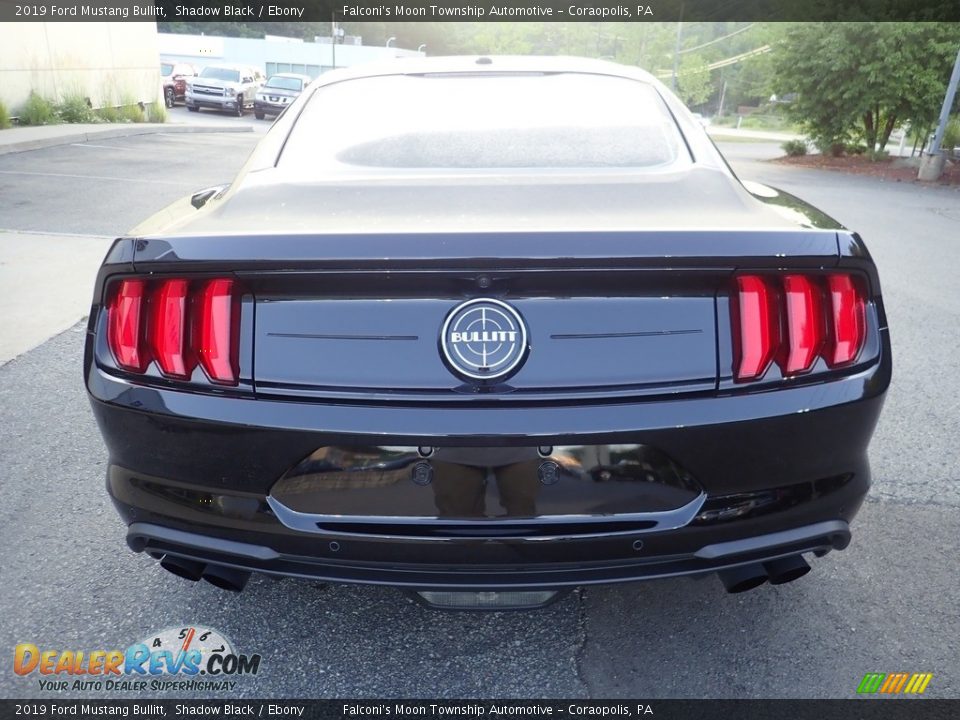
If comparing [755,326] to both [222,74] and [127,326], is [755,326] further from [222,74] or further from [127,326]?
[222,74]

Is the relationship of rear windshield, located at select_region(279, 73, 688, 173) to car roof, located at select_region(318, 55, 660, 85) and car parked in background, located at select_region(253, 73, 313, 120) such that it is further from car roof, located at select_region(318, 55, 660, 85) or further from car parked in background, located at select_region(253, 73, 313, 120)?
car parked in background, located at select_region(253, 73, 313, 120)

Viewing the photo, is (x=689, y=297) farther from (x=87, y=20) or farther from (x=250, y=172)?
(x=87, y=20)

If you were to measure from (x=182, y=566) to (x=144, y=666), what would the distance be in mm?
465

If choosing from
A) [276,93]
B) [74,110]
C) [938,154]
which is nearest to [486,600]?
[938,154]

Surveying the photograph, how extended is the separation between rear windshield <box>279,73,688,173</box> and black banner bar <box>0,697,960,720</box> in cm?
149

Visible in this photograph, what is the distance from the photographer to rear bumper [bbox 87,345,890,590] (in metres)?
1.65

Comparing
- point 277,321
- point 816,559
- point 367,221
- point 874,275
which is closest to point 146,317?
point 277,321

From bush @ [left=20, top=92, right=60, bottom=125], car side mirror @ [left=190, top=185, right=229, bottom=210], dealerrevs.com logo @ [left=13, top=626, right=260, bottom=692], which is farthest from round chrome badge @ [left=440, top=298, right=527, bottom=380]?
bush @ [left=20, top=92, right=60, bottom=125]

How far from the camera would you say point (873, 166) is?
A: 71.5 ft

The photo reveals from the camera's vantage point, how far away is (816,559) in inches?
106

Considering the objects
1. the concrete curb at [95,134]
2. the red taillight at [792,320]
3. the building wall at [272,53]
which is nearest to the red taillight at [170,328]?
the red taillight at [792,320]

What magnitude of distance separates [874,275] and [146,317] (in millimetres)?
1700

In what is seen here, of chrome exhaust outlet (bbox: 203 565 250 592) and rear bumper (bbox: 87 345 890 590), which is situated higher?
rear bumper (bbox: 87 345 890 590)

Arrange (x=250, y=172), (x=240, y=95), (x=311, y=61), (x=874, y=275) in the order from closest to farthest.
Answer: (x=874, y=275)
(x=250, y=172)
(x=240, y=95)
(x=311, y=61)
